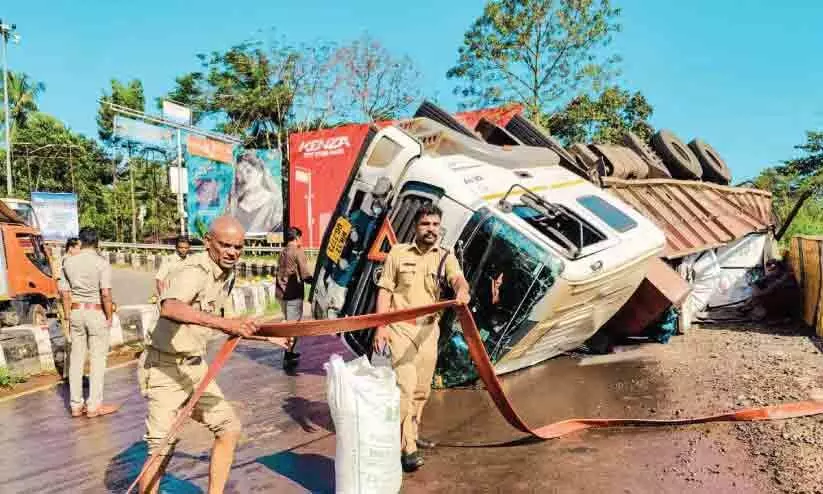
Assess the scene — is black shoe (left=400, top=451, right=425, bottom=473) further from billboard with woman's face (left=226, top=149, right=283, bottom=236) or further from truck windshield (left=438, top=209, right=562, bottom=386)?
billboard with woman's face (left=226, top=149, right=283, bottom=236)

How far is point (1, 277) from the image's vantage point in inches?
434

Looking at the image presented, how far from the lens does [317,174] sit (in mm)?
27000

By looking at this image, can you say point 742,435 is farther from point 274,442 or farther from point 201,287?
point 201,287

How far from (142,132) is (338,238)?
2148 cm

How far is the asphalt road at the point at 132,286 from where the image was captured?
52.7ft

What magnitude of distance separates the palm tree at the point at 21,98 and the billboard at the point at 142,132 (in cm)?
2219

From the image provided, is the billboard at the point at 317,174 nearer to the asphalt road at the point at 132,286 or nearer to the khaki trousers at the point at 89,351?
the asphalt road at the point at 132,286

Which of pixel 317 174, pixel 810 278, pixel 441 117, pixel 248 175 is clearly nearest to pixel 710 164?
pixel 810 278

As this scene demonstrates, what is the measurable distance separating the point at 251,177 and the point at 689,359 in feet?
76.7

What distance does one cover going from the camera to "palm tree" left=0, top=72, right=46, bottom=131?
40875mm

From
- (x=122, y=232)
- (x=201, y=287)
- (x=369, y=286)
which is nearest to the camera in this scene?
(x=201, y=287)

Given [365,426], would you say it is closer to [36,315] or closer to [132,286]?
[36,315]

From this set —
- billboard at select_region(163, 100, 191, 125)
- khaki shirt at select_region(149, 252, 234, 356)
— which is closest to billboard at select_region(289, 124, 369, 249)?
billboard at select_region(163, 100, 191, 125)

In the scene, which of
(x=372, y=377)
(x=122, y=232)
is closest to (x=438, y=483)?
(x=372, y=377)
